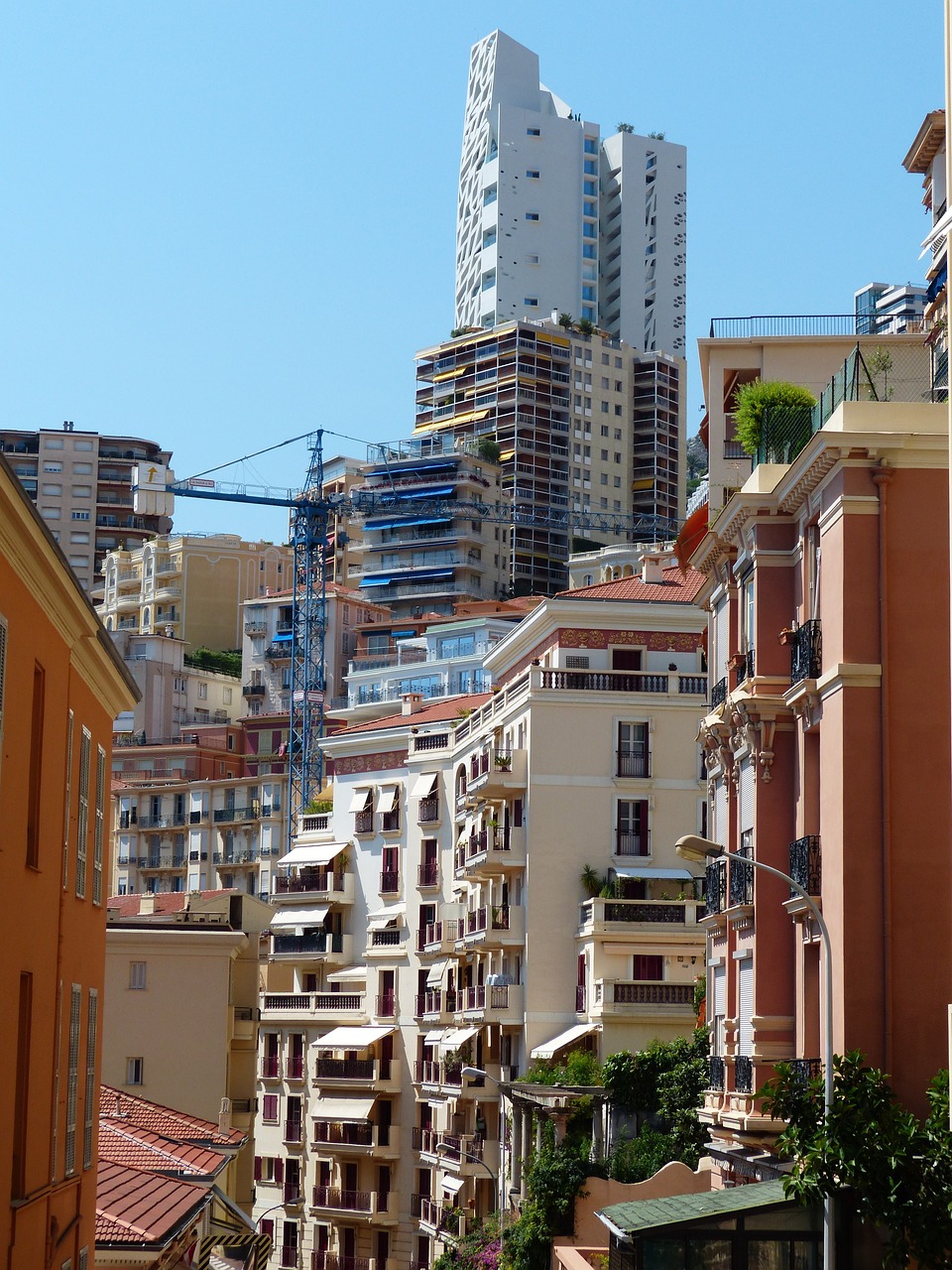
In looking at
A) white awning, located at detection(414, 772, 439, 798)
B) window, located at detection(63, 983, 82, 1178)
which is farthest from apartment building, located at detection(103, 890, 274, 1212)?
window, located at detection(63, 983, 82, 1178)

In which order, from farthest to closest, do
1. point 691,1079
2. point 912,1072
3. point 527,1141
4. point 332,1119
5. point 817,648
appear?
point 332,1119, point 527,1141, point 691,1079, point 817,648, point 912,1072

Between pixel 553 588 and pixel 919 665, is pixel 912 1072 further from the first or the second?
pixel 553 588

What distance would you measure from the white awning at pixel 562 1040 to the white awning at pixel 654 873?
4.65 m

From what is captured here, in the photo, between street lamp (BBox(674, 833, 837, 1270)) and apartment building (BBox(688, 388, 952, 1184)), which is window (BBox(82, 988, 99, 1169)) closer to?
street lamp (BBox(674, 833, 837, 1270))

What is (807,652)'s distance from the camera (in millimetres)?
32938

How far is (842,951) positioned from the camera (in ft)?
98.9

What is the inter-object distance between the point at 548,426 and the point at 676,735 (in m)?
126

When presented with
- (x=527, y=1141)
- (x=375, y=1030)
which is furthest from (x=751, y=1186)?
(x=375, y=1030)

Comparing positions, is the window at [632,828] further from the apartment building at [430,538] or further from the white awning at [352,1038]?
the apartment building at [430,538]

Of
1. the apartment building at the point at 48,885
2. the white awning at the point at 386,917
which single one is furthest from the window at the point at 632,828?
the apartment building at the point at 48,885

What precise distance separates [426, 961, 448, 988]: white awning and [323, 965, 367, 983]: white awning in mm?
5792

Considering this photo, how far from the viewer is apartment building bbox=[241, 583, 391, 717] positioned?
158 metres

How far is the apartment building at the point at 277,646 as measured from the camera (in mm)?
158125

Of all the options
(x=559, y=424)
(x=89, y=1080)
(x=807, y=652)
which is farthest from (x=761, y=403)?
(x=559, y=424)
